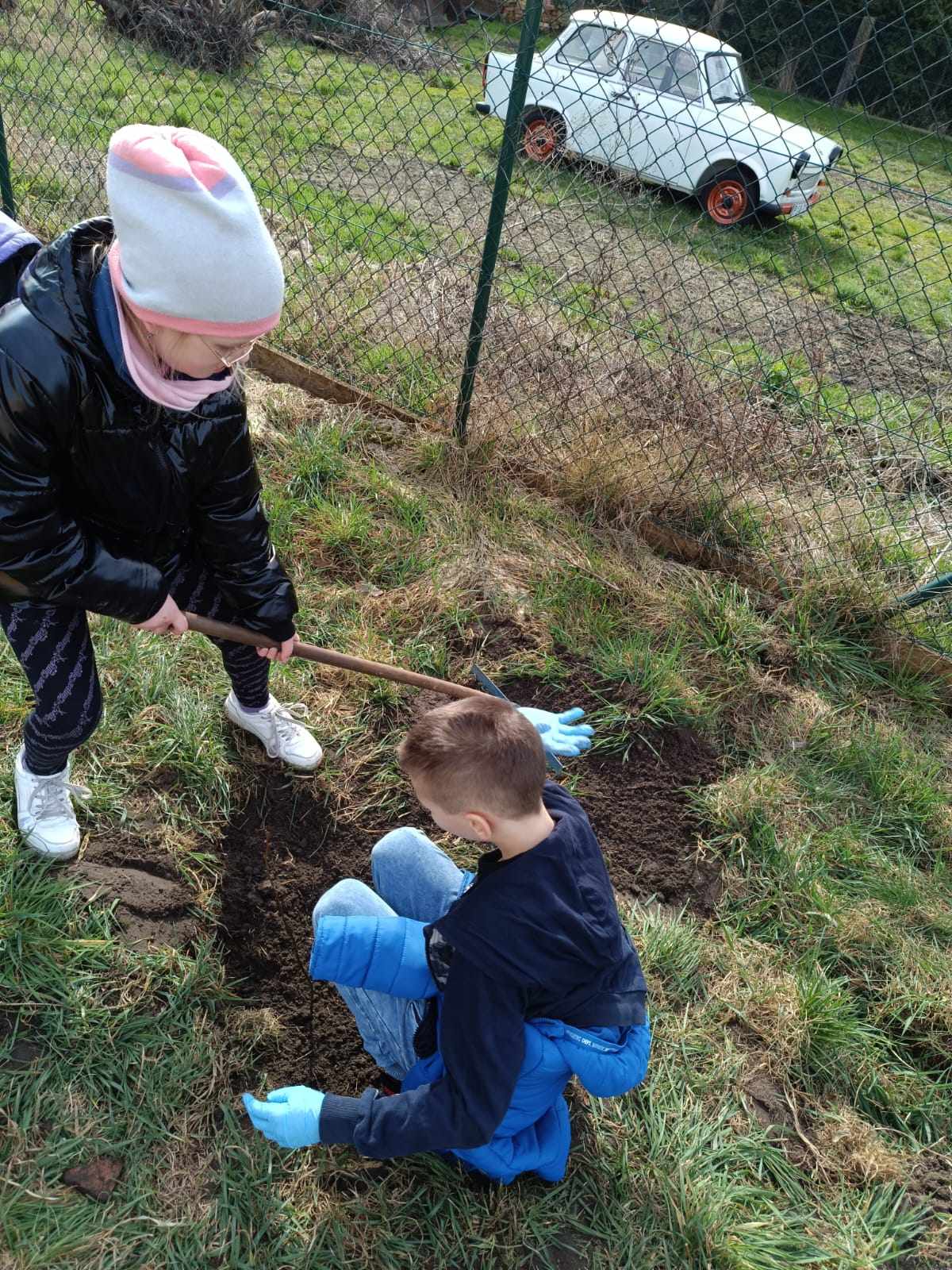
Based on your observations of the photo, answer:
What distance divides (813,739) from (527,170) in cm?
286

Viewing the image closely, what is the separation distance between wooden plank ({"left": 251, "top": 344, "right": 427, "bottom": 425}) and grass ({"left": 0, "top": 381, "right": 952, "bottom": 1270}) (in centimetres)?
39

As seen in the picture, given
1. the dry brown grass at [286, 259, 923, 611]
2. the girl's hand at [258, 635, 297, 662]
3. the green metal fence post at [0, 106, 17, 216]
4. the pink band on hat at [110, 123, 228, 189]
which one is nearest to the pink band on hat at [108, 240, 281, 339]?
the pink band on hat at [110, 123, 228, 189]

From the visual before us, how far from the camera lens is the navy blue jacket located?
1.41m

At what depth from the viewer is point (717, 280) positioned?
6.69 meters

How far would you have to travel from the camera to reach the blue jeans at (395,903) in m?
1.74

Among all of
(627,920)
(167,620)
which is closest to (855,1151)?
(627,920)

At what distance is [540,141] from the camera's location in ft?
13.3

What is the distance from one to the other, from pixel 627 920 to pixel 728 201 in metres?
6.80

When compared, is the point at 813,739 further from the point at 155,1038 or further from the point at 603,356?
the point at 155,1038

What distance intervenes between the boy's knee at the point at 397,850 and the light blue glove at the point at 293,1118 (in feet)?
1.56

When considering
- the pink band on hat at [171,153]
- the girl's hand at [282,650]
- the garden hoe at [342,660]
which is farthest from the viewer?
the girl's hand at [282,650]

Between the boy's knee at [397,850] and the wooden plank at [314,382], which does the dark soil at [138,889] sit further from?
the wooden plank at [314,382]

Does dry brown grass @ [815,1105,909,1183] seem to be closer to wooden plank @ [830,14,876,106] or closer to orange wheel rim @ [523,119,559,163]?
wooden plank @ [830,14,876,106]

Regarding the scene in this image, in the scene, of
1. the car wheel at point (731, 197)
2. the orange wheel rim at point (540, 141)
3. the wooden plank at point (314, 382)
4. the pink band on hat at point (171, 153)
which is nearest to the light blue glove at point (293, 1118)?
the pink band on hat at point (171, 153)
